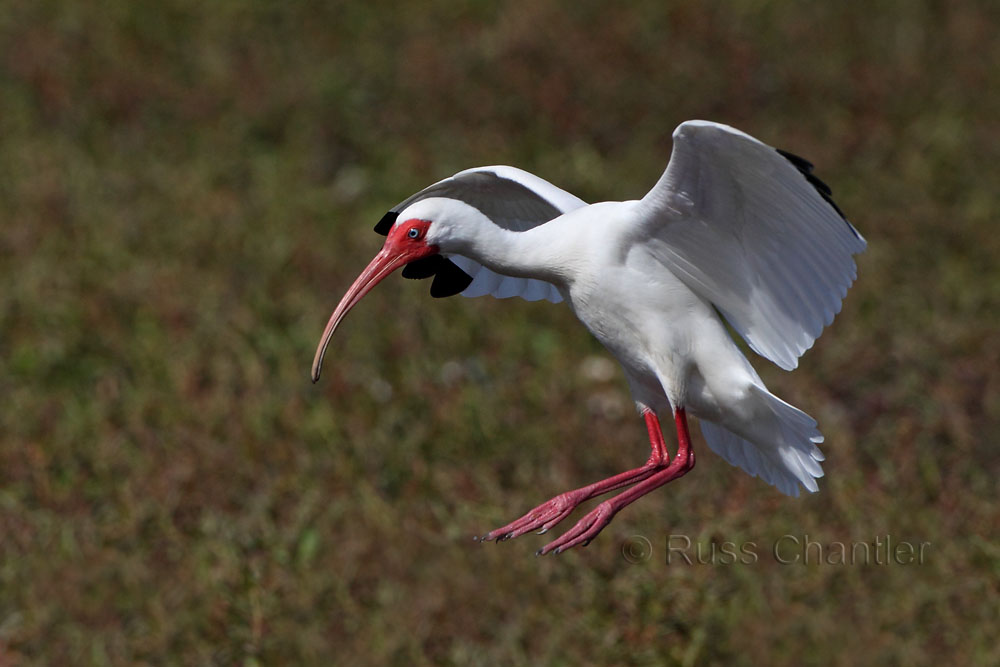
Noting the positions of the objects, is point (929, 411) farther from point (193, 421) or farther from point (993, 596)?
point (193, 421)

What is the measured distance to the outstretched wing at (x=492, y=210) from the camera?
4.21 meters

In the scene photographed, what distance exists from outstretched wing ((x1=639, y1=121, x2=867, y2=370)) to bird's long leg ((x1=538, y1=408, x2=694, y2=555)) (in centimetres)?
36

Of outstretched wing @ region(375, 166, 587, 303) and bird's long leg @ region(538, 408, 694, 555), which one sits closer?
bird's long leg @ region(538, 408, 694, 555)

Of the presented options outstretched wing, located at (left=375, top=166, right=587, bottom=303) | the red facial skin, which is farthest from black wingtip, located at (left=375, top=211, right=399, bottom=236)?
the red facial skin

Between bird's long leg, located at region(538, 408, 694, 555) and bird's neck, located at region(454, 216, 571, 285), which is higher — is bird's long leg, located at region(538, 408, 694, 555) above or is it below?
below

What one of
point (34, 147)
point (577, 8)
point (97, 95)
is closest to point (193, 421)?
point (34, 147)

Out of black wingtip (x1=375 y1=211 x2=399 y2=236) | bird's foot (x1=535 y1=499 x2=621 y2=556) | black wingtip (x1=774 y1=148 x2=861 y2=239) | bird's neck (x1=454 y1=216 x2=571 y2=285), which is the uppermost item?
black wingtip (x1=774 y1=148 x2=861 y2=239)

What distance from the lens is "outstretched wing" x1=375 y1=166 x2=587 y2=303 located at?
421cm

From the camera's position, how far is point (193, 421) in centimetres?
720

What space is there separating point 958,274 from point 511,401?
119 inches

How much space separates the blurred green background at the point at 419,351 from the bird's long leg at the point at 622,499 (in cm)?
143

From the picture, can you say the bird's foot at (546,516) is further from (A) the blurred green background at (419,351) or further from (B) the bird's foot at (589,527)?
(A) the blurred green background at (419,351)

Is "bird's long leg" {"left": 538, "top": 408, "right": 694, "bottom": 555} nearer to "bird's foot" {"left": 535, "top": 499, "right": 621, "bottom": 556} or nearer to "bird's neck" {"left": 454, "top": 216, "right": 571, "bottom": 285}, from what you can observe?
"bird's foot" {"left": 535, "top": 499, "right": 621, "bottom": 556}

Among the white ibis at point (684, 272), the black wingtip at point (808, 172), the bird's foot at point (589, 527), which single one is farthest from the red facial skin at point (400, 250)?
the black wingtip at point (808, 172)
